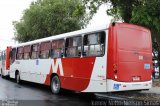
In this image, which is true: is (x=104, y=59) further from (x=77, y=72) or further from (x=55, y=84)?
(x=55, y=84)

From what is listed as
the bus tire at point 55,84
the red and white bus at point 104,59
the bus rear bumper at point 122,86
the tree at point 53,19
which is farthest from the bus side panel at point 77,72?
the tree at point 53,19

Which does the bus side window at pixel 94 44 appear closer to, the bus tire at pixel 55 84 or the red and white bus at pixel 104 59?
the red and white bus at pixel 104 59

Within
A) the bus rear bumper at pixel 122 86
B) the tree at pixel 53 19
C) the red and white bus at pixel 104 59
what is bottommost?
the bus rear bumper at pixel 122 86

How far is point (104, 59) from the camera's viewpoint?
37.4 ft

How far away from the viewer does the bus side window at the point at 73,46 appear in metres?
13.0

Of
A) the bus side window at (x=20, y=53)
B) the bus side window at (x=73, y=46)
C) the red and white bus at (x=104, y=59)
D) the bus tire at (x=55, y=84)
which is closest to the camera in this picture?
the red and white bus at (x=104, y=59)

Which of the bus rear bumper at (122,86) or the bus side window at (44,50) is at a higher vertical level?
the bus side window at (44,50)

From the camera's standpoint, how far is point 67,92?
1577cm

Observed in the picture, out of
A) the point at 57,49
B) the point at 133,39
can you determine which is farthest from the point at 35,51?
the point at 133,39

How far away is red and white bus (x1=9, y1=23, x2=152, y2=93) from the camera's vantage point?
1122 centimetres

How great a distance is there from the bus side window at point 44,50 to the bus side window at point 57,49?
1.90ft

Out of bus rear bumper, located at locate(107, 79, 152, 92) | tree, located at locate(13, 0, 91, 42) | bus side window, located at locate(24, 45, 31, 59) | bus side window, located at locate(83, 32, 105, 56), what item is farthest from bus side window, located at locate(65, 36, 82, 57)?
tree, located at locate(13, 0, 91, 42)

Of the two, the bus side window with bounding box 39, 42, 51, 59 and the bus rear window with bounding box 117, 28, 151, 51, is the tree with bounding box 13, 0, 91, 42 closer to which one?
the bus side window with bounding box 39, 42, 51, 59

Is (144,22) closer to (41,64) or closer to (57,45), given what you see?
(57,45)
